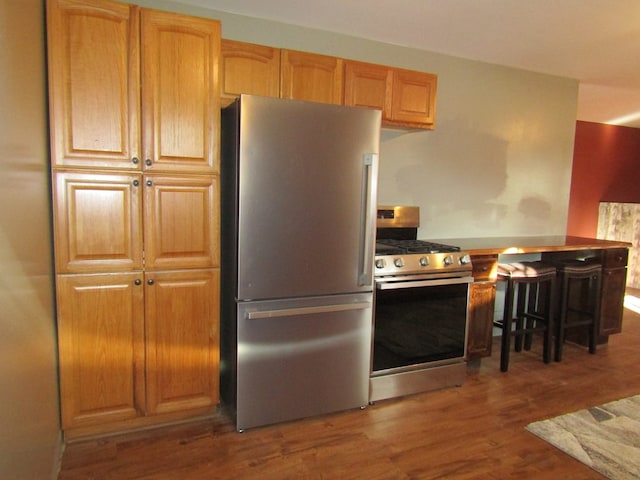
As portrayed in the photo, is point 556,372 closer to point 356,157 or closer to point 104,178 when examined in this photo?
point 356,157

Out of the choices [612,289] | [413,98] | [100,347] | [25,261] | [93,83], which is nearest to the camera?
[25,261]

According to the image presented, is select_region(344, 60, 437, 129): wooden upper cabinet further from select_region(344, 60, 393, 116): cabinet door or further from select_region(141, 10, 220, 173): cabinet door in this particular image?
select_region(141, 10, 220, 173): cabinet door

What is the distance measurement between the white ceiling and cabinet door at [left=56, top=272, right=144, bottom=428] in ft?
6.01

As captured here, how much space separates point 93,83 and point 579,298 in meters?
4.04

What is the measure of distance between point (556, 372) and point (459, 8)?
8.65 feet

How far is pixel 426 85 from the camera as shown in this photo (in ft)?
10.2

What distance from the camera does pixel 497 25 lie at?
296 cm

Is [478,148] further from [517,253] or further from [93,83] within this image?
[93,83]

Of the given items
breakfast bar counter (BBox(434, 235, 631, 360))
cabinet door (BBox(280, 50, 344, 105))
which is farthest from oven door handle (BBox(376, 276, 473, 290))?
cabinet door (BBox(280, 50, 344, 105))

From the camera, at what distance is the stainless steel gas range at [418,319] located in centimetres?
264

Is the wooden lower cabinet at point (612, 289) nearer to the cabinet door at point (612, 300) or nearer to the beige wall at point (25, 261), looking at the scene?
the cabinet door at point (612, 300)

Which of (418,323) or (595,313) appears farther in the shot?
(595,313)

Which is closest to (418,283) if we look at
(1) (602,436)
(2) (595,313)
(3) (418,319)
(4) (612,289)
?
(3) (418,319)

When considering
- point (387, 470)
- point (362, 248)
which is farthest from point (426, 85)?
point (387, 470)
